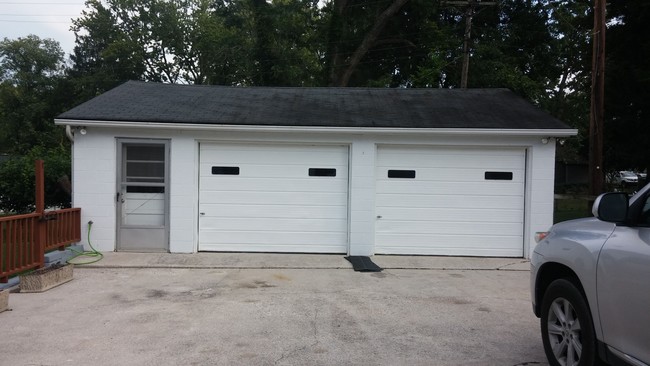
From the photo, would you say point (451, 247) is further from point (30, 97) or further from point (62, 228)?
point (30, 97)

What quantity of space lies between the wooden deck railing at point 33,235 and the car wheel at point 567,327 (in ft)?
22.1

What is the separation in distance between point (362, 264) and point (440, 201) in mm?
2265

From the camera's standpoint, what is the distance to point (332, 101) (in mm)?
11344

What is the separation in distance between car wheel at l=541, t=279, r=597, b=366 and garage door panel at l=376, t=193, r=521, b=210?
226 inches

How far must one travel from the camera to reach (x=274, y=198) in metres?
9.94

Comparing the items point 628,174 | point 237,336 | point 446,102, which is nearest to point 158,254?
point 237,336

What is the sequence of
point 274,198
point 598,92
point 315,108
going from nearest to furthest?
point 274,198, point 315,108, point 598,92

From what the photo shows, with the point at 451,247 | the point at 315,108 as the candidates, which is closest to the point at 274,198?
the point at 315,108

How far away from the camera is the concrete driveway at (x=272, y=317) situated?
4633 mm

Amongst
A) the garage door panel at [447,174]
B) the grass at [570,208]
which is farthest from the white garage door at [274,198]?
the grass at [570,208]

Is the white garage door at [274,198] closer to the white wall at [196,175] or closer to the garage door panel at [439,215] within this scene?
the white wall at [196,175]

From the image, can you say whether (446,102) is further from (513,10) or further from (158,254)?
(513,10)

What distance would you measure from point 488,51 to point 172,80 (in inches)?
1023

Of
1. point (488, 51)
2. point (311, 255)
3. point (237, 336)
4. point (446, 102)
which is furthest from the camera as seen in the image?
point (488, 51)
